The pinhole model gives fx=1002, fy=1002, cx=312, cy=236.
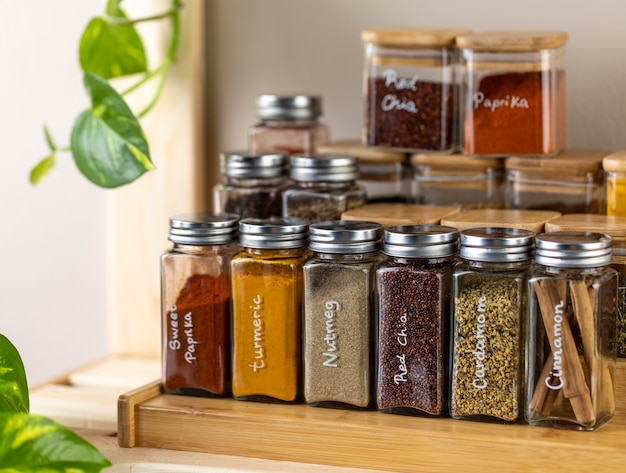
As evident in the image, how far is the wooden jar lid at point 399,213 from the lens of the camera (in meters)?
1.15

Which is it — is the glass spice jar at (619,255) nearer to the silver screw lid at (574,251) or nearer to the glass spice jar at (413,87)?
the silver screw lid at (574,251)

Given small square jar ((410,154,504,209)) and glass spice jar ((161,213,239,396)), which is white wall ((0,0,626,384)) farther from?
glass spice jar ((161,213,239,396))

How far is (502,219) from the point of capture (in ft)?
3.75

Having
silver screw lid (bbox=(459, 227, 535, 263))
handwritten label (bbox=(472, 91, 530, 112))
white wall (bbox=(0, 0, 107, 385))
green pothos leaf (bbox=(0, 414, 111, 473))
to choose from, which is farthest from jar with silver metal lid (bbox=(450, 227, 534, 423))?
white wall (bbox=(0, 0, 107, 385))

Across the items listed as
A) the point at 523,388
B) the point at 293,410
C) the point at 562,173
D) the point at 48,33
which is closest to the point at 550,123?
the point at 562,173

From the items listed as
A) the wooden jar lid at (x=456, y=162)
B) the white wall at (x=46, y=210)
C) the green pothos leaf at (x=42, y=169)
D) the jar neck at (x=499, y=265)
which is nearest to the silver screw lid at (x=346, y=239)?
the jar neck at (x=499, y=265)

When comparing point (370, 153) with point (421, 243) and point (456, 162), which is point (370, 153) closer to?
point (456, 162)

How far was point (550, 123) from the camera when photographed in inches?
47.7

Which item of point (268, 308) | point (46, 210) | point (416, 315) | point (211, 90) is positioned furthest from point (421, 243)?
point (46, 210)

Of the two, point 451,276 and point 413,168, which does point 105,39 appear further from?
point 451,276

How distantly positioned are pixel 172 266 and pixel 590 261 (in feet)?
1.51

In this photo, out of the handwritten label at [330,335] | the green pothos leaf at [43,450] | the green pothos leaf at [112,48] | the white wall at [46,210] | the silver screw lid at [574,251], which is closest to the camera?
the green pothos leaf at [43,450]

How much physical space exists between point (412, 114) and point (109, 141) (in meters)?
0.39

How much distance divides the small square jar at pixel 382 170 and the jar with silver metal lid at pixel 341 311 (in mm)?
231
